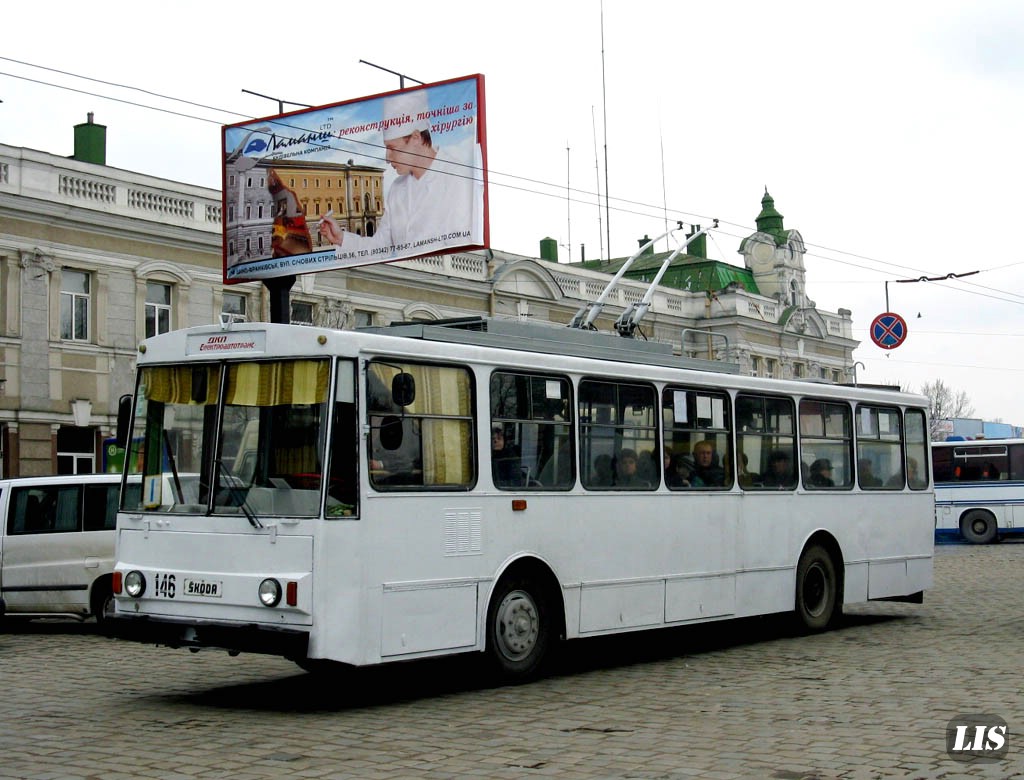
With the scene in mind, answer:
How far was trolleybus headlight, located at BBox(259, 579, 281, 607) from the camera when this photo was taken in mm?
9836

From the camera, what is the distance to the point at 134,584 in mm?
10648

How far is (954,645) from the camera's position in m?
13.9

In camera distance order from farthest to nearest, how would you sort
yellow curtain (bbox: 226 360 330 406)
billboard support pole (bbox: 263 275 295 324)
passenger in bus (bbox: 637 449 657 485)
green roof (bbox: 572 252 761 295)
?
1. green roof (bbox: 572 252 761 295)
2. billboard support pole (bbox: 263 275 295 324)
3. passenger in bus (bbox: 637 449 657 485)
4. yellow curtain (bbox: 226 360 330 406)

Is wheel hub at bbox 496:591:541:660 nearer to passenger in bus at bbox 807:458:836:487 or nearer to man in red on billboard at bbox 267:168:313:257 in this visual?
passenger in bus at bbox 807:458:836:487

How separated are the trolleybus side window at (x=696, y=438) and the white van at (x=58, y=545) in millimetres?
7168

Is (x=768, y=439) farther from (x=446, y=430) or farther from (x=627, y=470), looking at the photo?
(x=446, y=430)

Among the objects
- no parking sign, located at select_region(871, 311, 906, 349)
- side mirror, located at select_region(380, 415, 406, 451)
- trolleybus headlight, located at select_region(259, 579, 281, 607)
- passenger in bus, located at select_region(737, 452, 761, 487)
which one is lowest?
trolleybus headlight, located at select_region(259, 579, 281, 607)

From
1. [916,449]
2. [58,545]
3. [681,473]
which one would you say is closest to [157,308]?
[58,545]

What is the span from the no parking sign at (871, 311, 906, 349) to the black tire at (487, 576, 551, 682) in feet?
61.4

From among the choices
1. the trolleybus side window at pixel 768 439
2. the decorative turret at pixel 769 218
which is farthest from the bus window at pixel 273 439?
the decorative turret at pixel 769 218

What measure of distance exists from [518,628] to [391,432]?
209 centimetres

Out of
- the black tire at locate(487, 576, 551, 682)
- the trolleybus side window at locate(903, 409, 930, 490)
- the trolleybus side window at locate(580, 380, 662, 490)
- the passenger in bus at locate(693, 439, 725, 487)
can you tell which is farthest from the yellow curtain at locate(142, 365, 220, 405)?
the trolleybus side window at locate(903, 409, 930, 490)

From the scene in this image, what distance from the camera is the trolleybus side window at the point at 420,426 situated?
10.3 metres

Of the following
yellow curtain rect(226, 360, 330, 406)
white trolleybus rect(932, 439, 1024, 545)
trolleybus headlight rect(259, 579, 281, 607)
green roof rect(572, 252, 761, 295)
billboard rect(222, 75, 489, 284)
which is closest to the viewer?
trolleybus headlight rect(259, 579, 281, 607)
